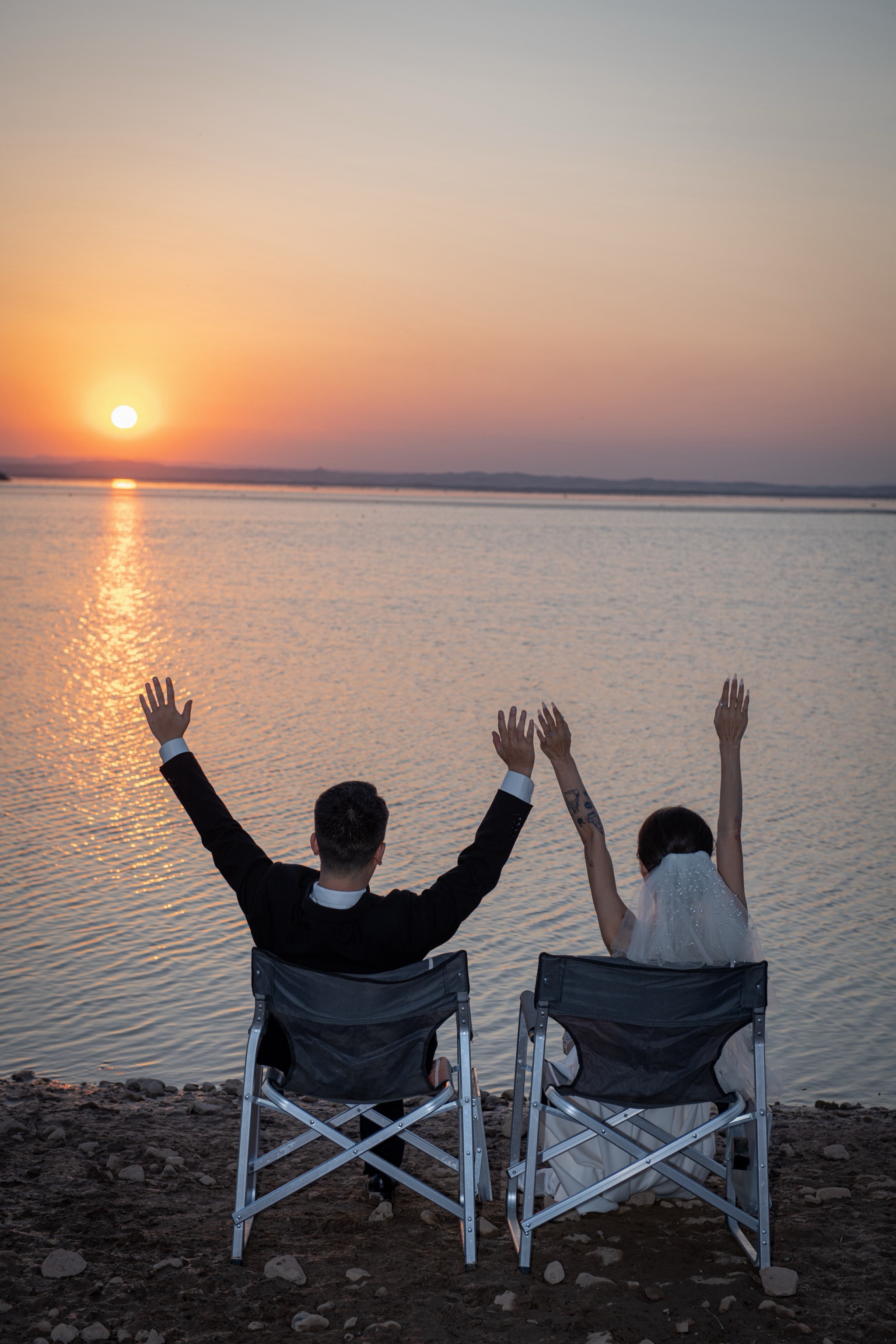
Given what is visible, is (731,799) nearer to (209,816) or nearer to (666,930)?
(666,930)

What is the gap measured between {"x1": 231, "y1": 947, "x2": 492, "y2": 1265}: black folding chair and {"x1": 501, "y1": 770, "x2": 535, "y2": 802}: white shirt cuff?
0.55 m

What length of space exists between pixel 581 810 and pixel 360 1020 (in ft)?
3.40

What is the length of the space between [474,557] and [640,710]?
3242 centimetres

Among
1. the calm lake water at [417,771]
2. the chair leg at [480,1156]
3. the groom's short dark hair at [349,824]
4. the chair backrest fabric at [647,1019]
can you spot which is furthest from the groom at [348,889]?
the calm lake water at [417,771]

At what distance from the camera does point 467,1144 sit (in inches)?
137

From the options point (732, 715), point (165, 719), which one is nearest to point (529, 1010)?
point (732, 715)

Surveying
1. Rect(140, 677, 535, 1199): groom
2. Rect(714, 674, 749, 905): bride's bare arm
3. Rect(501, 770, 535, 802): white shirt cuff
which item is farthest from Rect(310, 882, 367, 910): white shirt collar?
Rect(714, 674, 749, 905): bride's bare arm

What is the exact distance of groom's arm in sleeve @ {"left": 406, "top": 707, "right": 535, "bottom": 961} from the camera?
360cm

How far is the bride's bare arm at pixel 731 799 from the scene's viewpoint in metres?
3.99

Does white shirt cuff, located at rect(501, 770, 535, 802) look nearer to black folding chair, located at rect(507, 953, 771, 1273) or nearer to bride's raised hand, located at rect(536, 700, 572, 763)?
bride's raised hand, located at rect(536, 700, 572, 763)

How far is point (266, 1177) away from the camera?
13.7 feet

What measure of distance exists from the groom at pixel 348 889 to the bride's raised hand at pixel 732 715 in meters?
0.93

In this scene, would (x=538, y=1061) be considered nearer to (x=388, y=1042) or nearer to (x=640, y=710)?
(x=388, y=1042)

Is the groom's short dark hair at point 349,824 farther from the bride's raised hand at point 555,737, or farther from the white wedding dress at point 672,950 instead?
the white wedding dress at point 672,950
